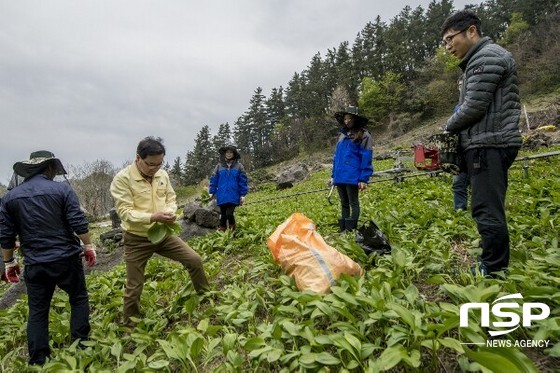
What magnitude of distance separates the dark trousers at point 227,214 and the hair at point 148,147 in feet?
11.7

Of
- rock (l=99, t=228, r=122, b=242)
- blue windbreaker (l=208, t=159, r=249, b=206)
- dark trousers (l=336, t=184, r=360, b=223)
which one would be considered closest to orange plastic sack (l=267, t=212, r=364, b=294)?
dark trousers (l=336, t=184, r=360, b=223)

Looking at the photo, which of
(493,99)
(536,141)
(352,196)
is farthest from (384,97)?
(493,99)

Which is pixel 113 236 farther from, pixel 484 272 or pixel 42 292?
pixel 484 272

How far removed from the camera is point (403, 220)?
5496 millimetres

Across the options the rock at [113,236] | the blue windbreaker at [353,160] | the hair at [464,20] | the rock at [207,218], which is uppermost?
the hair at [464,20]

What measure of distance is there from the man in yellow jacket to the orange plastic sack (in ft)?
3.76

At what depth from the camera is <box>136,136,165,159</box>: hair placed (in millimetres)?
3715

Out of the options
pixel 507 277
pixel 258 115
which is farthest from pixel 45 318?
pixel 258 115

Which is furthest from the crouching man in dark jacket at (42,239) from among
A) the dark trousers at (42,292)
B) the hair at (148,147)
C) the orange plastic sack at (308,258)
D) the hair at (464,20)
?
the hair at (464,20)

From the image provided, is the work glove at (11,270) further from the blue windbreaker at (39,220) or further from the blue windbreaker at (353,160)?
the blue windbreaker at (353,160)

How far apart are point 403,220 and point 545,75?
41.7 meters

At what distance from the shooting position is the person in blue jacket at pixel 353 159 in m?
5.29

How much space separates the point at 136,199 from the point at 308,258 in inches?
84.0

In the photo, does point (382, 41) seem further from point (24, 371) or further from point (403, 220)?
point (24, 371)
